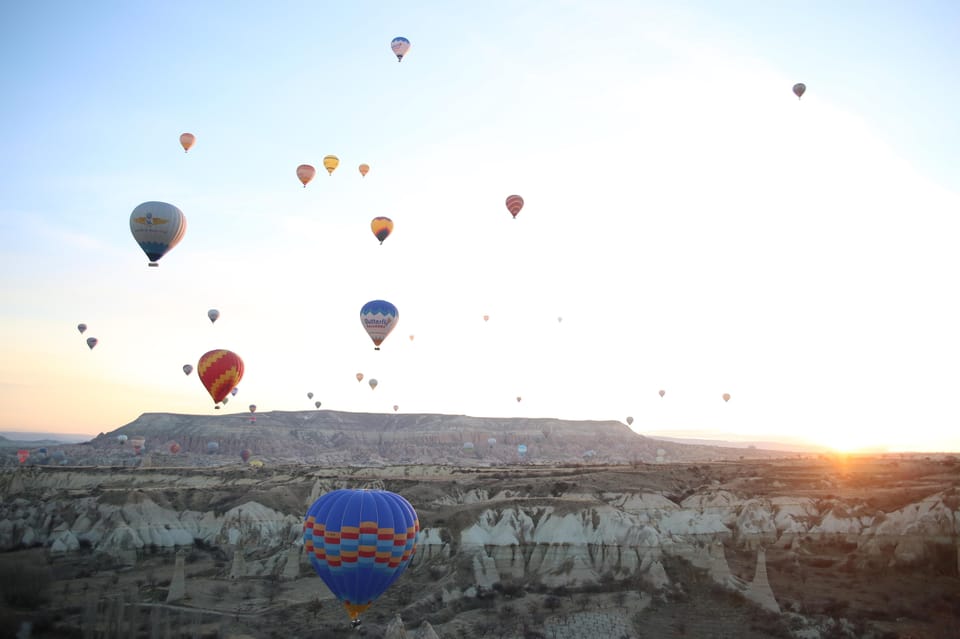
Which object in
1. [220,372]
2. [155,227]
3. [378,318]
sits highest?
[155,227]

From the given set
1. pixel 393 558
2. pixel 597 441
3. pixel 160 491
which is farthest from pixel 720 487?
pixel 597 441

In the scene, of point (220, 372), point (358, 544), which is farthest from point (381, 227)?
point (358, 544)

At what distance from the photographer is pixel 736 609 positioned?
39.2 meters

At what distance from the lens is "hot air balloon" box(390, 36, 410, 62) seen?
58.4m

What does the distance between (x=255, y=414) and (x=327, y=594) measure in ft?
515

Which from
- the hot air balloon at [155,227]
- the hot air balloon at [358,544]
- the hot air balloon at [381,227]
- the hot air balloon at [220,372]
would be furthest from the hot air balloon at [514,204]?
the hot air balloon at [358,544]

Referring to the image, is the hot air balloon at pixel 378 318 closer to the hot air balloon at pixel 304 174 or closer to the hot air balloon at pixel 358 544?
the hot air balloon at pixel 304 174

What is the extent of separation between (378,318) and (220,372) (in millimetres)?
12257

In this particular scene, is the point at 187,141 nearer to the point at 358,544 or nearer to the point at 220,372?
the point at 220,372

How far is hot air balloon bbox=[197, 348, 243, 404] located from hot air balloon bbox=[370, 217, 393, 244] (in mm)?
14706

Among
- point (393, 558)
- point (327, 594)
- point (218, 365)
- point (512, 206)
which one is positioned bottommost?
point (327, 594)

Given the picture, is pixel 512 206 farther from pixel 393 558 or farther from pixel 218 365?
pixel 393 558

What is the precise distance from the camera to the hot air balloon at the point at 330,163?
63.9 metres

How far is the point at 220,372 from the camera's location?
52594mm
